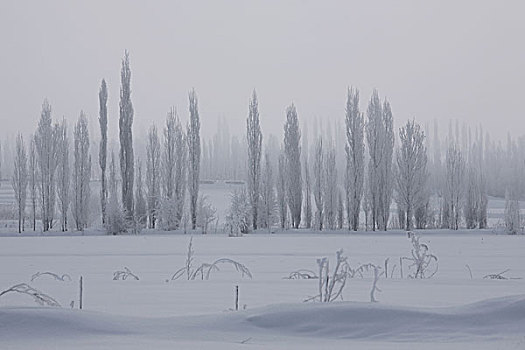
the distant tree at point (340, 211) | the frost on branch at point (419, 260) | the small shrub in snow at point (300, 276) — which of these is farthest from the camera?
the distant tree at point (340, 211)

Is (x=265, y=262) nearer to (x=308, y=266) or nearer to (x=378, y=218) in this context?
(x=308, y=266)

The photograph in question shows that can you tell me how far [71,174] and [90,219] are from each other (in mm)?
3212

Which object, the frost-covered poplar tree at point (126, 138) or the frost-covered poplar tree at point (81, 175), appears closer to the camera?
the frost-covered poplar tree at point (126, 138)

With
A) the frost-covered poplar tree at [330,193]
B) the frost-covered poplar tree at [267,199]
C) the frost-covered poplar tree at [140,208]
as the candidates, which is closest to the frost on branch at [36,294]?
the frost-covered poplar tree at [140,208]

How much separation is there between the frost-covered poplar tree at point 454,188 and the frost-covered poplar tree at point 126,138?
54.5 ft

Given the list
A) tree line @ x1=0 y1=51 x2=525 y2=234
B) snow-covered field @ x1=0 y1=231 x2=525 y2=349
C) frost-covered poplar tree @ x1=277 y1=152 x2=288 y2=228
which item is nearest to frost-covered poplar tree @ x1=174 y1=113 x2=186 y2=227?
tree line @ x1=0 y1=51 x2=525 y2=234

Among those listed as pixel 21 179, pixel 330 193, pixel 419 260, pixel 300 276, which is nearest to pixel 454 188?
pixel 330 193

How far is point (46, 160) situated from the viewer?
34344mm

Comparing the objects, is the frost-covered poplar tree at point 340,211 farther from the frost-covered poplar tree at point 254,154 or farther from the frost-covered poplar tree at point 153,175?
the frost-covered poplar tree at point 153,175

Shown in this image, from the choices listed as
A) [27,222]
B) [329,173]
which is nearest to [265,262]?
[329,173]

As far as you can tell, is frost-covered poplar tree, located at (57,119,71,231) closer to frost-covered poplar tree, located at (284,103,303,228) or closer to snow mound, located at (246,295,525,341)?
frost-covered poplar tree, located at (284,103,303,228)

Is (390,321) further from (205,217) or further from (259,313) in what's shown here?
(205,217)

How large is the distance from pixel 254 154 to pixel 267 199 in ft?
8.07

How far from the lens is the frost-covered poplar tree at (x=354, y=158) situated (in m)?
33.0
